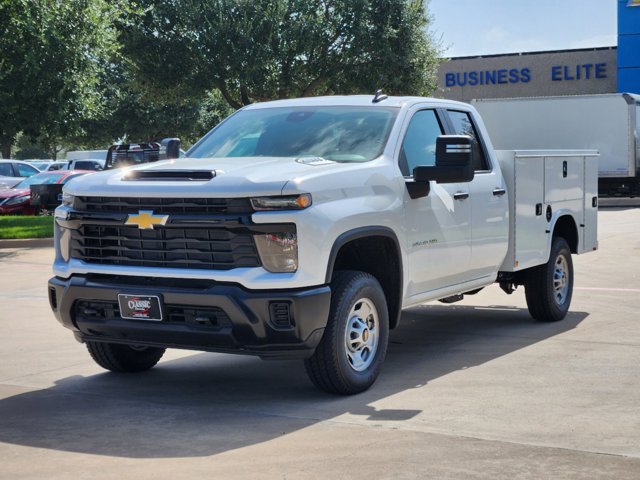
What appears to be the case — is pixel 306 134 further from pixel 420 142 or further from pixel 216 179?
pixel 216 179

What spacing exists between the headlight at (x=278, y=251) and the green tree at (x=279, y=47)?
27.1 meters

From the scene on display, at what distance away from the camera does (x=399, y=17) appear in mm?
35219

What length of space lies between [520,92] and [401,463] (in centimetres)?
4633

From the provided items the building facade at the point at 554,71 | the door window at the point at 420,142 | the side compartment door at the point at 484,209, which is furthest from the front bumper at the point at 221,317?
the building facade at the point at 554,71

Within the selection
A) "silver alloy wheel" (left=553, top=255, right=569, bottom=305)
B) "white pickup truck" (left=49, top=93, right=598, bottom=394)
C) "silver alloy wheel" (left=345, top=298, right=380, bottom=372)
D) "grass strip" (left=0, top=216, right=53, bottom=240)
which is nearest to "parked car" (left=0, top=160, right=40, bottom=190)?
"grass strip" (left=0, top=216, right=53, bottom=240)

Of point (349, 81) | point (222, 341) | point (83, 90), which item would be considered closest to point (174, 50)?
point (349, 81)

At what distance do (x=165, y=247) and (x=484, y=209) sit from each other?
3.05 meters

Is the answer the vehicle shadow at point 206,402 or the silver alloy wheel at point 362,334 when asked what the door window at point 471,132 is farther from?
the silver alloy wheel at point 362,334

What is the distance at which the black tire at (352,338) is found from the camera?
22.1 feet

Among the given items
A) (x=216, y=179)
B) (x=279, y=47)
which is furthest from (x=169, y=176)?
(x=279, y=47)

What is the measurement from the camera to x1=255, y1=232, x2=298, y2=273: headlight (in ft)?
21.1

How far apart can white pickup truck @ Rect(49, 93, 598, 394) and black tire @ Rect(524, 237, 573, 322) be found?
1.41 m

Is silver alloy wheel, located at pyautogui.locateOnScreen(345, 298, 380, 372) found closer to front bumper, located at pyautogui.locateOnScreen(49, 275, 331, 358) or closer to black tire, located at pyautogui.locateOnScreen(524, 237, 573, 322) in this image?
front bumper, located at pyautogui.locateOnScreen(49, 275, 331, 358)

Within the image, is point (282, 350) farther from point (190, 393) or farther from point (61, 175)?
point (61, 175)
